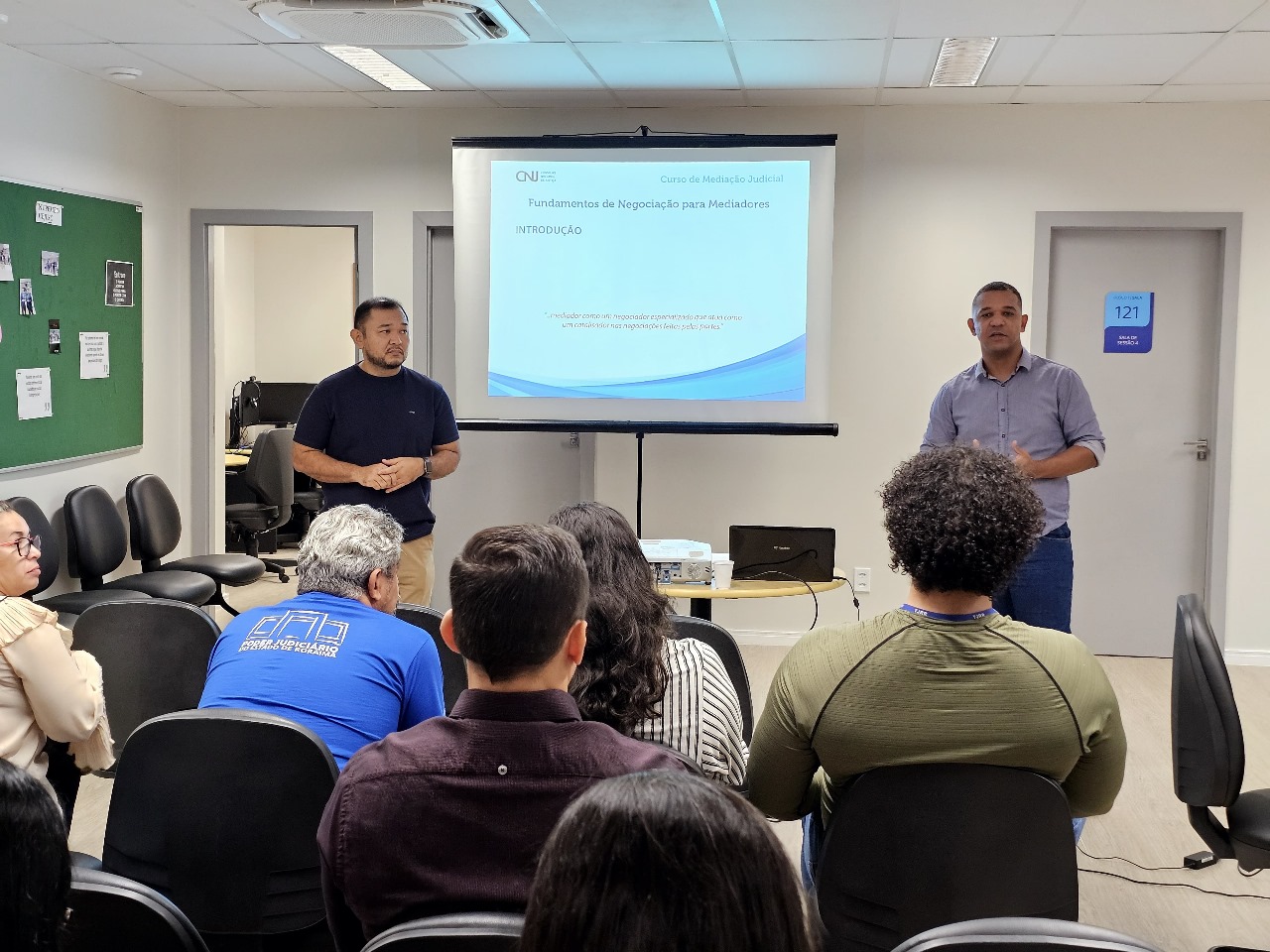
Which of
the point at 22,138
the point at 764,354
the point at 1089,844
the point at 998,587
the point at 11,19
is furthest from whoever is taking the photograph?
the point at 764,354

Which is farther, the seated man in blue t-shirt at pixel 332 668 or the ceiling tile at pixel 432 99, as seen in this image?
the ceiling tile at pixel 432 99

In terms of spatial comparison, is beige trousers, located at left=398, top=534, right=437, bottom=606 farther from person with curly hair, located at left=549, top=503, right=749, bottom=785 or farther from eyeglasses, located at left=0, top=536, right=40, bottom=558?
person with curly hair, located at left=549, top=503, right=749, bottom=785

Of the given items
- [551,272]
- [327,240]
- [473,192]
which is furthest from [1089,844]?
[327,240]

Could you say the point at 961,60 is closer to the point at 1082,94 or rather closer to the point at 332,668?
the point at 1082,94

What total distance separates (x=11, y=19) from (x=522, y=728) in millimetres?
3967

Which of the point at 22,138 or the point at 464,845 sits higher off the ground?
the point at 22,138

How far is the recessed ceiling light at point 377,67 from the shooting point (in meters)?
4.71

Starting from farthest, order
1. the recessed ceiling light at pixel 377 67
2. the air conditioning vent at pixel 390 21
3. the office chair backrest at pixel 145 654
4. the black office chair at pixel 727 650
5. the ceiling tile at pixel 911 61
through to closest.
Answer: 1. the recessed ceiling light at pixel 377 67
2. the ceiling tile at pixel 911 61
3. the air conditioning vent at pixel 390 21
4. the office chair backrest at pixel 145 654
5. the black office chair at pixel 727 650

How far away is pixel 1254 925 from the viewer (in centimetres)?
294

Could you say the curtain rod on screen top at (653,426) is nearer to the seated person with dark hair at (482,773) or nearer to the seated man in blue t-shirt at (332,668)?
the seated man in blue t-shirt at (332,668)

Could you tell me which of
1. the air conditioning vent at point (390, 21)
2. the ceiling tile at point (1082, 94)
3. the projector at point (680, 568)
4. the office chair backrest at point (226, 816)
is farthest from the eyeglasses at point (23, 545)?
the ceiling tile at point (1082, 94)

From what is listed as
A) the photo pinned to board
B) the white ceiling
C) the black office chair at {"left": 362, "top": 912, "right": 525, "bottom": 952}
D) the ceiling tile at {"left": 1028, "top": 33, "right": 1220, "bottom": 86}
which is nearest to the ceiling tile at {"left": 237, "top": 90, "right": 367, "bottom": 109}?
the white ceiling

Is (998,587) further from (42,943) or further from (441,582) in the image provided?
(441,582)

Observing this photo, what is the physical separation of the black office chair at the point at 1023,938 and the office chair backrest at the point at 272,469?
6.60 m
